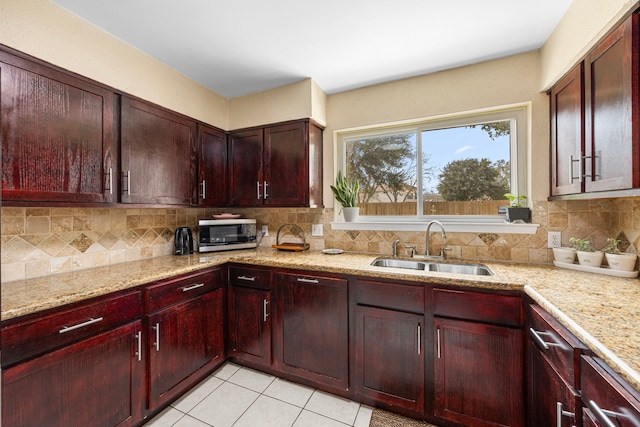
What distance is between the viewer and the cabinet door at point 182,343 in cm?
180

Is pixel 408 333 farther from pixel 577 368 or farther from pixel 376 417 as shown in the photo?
pixel 577 368

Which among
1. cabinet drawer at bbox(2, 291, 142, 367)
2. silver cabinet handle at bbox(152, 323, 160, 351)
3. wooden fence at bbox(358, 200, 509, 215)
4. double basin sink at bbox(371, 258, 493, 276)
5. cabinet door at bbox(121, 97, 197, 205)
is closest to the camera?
cabinet drawer at bbox(2, 291, 142, 367)

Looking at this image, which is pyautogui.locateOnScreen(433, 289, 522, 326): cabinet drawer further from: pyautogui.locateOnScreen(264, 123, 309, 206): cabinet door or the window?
pyautogui.locateOnScreen(264, 123, 309, 206): cabinet door

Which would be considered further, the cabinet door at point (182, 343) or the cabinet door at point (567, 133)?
the cabinet door at point (182, 343)

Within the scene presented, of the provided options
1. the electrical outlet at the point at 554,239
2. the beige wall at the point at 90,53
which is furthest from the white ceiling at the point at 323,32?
the electrical outlet at the point at 554,239

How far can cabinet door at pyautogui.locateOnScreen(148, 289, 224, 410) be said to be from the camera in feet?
5.90

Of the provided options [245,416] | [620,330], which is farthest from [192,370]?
[620,330]

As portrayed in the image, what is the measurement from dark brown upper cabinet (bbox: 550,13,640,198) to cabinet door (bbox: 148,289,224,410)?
2516 mm

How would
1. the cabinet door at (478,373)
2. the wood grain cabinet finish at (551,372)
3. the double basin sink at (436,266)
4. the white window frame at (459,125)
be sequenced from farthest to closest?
the white window frame at (459,125), the double basin sink at (436,266), the cabinet door at (478,373), the wood grain cabinet finish at (551,372)

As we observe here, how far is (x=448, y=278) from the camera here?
168cm

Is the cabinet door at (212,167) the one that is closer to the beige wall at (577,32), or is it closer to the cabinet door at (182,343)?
the cabinet door at (182,343)

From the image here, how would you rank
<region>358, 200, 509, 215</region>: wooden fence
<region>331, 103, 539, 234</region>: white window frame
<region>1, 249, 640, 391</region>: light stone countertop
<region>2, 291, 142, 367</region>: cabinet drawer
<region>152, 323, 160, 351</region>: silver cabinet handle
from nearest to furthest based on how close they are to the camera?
<region>1, 249, 640, 391</region>: light stone countertop → <region>2, 291, 142, 367</region>: cabinet drawer → <region>152, 323, 160, 351</region>: silver cabinet handle → <region>331, 103, 539, 234</region>: white window frame → <region>358, 200, 509, 215</region>: wooden fence

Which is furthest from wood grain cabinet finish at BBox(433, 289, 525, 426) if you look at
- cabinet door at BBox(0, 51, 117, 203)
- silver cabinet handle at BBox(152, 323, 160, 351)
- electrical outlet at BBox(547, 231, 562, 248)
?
cabinet door at BBox(0, 51, 117, 203)

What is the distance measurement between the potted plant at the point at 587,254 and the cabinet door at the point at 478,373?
0.72 metres
